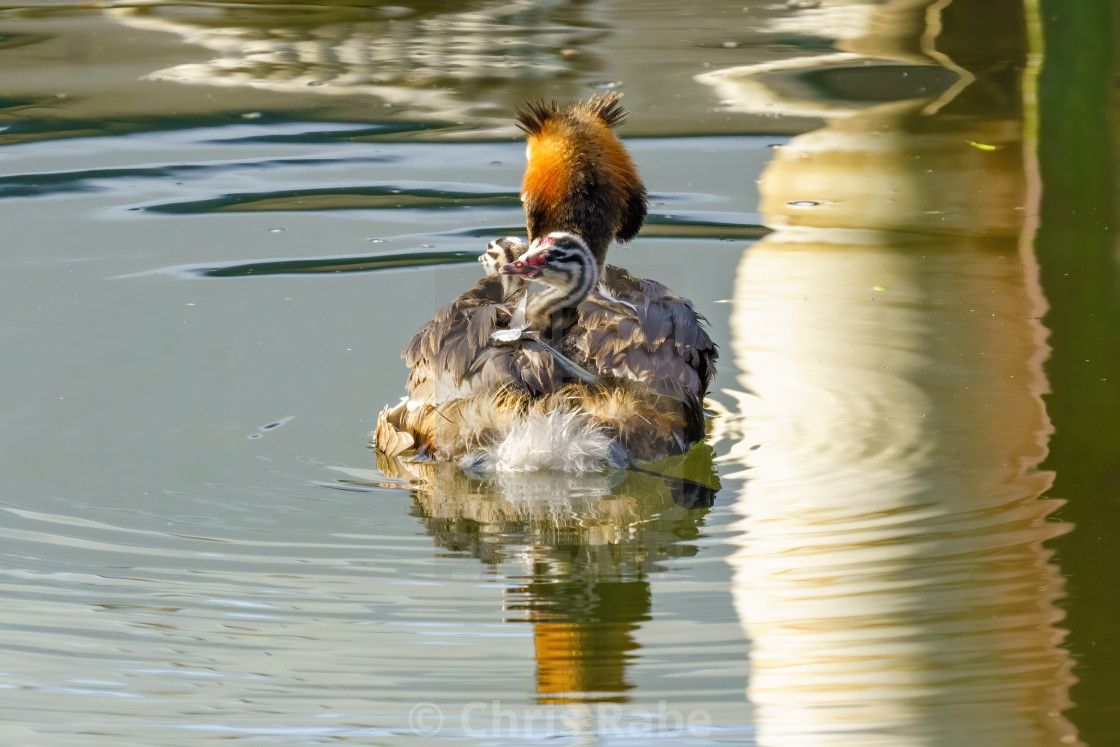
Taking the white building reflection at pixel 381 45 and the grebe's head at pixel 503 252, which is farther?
the white building reflection at pixel 381 45

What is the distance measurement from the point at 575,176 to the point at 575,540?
4.46 feet

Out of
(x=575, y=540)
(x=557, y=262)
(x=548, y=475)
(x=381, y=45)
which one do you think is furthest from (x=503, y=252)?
(x=381, y=45)

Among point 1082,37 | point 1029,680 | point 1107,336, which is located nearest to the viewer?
point 1029,680

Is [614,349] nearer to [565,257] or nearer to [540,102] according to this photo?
[565,257]

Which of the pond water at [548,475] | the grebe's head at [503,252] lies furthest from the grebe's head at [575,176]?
the pond water at [548,475]

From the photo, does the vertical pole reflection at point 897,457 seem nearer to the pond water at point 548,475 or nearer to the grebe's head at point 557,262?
the pond water at point 548,475

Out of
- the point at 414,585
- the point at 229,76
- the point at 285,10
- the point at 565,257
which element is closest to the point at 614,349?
the point at 565,257

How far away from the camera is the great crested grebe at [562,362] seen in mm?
4094

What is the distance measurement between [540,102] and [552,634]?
2.13 metres

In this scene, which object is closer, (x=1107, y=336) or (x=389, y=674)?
(x=389, y=674)

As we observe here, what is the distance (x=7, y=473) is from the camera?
13.8 feet

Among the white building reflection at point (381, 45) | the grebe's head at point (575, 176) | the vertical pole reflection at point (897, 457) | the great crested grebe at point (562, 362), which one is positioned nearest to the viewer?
Result: the vertical pole reflection at point (897, 457)

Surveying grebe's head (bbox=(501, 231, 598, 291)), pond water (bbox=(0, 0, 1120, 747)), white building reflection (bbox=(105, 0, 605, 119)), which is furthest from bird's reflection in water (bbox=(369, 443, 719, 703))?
white building reflection (bbox=(105, 0, 605, 119))

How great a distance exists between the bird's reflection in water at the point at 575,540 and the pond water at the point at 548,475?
0.04 feet
